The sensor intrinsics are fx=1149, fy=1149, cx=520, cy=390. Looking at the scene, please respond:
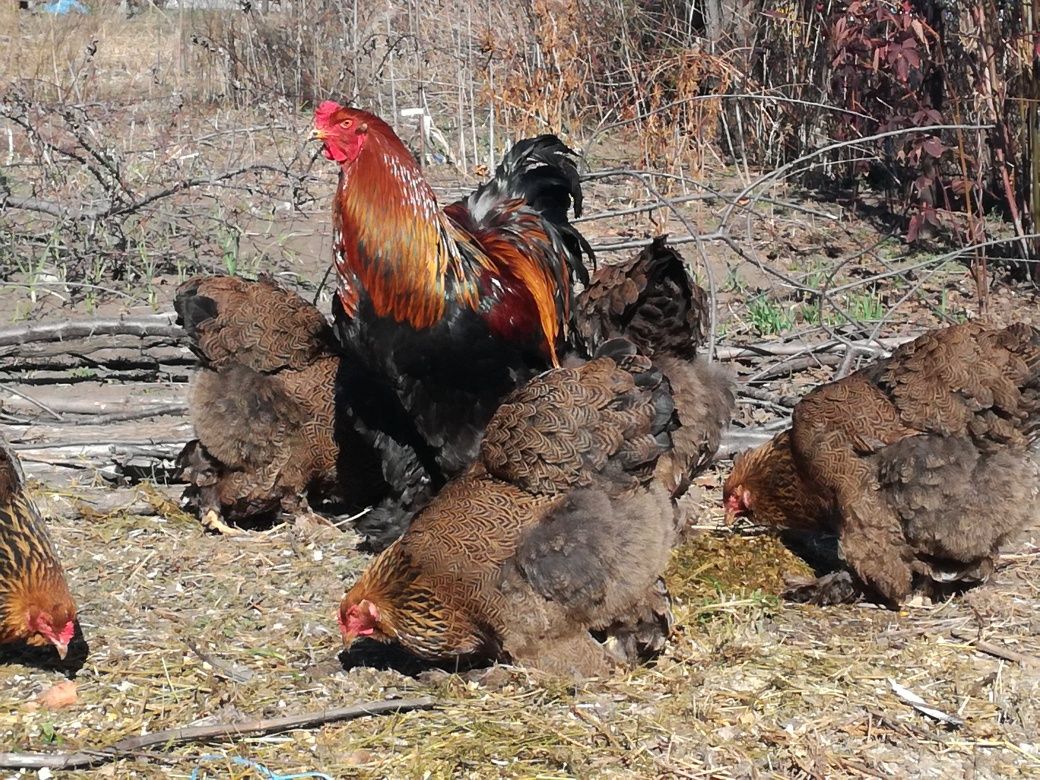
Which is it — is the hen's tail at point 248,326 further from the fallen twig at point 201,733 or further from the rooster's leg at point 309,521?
the fallen twig at point 201,733

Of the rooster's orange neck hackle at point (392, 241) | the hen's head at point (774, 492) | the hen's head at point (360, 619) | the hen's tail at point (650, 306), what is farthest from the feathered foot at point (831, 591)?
the hen's head at point (360, 619)

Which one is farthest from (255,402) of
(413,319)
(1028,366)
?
(1028,366)

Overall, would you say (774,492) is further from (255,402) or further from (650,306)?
(255,402)

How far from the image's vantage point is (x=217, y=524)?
536cm

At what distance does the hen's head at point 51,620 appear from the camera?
3.88m

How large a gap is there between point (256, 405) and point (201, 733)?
6.18ft

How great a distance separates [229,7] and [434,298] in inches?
405

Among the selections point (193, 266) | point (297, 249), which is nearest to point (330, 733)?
point (193, 266)

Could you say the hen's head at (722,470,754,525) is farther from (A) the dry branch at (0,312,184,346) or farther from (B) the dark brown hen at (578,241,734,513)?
(A) the dry branch at (0,312,184,346)

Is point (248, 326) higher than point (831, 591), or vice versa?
point (248, 326)

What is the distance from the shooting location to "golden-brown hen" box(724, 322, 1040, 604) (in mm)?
4355

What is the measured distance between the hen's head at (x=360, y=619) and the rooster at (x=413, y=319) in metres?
1.11

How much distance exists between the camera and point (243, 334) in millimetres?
5242

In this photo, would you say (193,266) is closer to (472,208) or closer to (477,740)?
(472,208)
